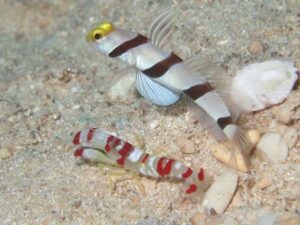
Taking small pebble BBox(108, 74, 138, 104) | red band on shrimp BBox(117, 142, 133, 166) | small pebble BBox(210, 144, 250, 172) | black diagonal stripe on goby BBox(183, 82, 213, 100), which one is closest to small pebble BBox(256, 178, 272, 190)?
small pebble BBox(210, 144, 250, 172)

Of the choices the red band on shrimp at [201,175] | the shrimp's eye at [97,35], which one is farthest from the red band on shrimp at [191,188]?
the shrimp's eye at [97,35]

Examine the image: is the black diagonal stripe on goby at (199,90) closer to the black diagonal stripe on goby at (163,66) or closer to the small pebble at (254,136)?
the black diagonal stripe on goby at (163,66)

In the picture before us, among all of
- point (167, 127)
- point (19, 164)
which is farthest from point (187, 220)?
point (19, 164)

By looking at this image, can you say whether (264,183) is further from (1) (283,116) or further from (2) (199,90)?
(2) (199,90)

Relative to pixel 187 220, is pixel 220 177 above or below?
above

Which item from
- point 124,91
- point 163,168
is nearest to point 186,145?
point 163,168

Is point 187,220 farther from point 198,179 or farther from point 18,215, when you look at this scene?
point 18,215
